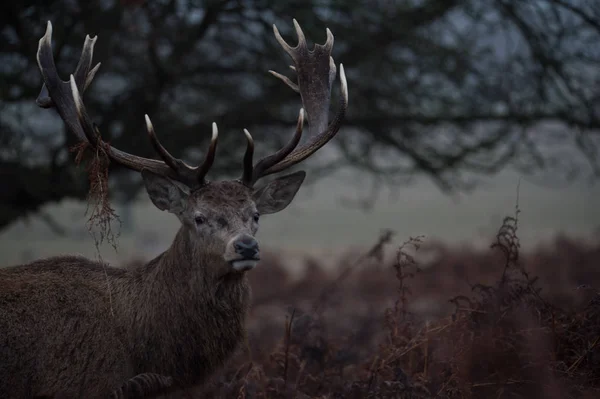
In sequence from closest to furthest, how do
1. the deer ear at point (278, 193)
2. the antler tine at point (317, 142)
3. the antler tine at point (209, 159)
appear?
the antler tine at point (209, 159) → the antler tine at point (317, 142) → the deer ear at point (278, 193)

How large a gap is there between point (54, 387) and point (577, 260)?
35.0 feet

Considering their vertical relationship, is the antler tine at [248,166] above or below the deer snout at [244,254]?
above

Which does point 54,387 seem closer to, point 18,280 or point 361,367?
point 18,280

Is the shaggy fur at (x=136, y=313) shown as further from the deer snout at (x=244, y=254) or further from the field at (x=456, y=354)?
the field at (x=456, y=354)

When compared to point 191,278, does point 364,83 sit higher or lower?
higher

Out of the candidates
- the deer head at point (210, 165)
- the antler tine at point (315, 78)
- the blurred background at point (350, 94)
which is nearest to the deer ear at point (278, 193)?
the deer head at point (210, 165)

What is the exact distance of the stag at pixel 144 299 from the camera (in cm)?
455

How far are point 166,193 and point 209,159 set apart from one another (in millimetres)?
580

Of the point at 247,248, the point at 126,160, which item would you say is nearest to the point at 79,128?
the point at 126,160

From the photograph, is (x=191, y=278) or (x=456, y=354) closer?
(x=456, y=354)

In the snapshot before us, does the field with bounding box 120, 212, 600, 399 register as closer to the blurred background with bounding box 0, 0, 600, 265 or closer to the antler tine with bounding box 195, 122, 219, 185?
the antler tine with bounding box 195, 122, 219, 185

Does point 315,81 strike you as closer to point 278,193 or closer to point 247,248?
point 278,193

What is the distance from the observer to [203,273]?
4.95 m

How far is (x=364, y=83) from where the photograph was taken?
9297 mm
